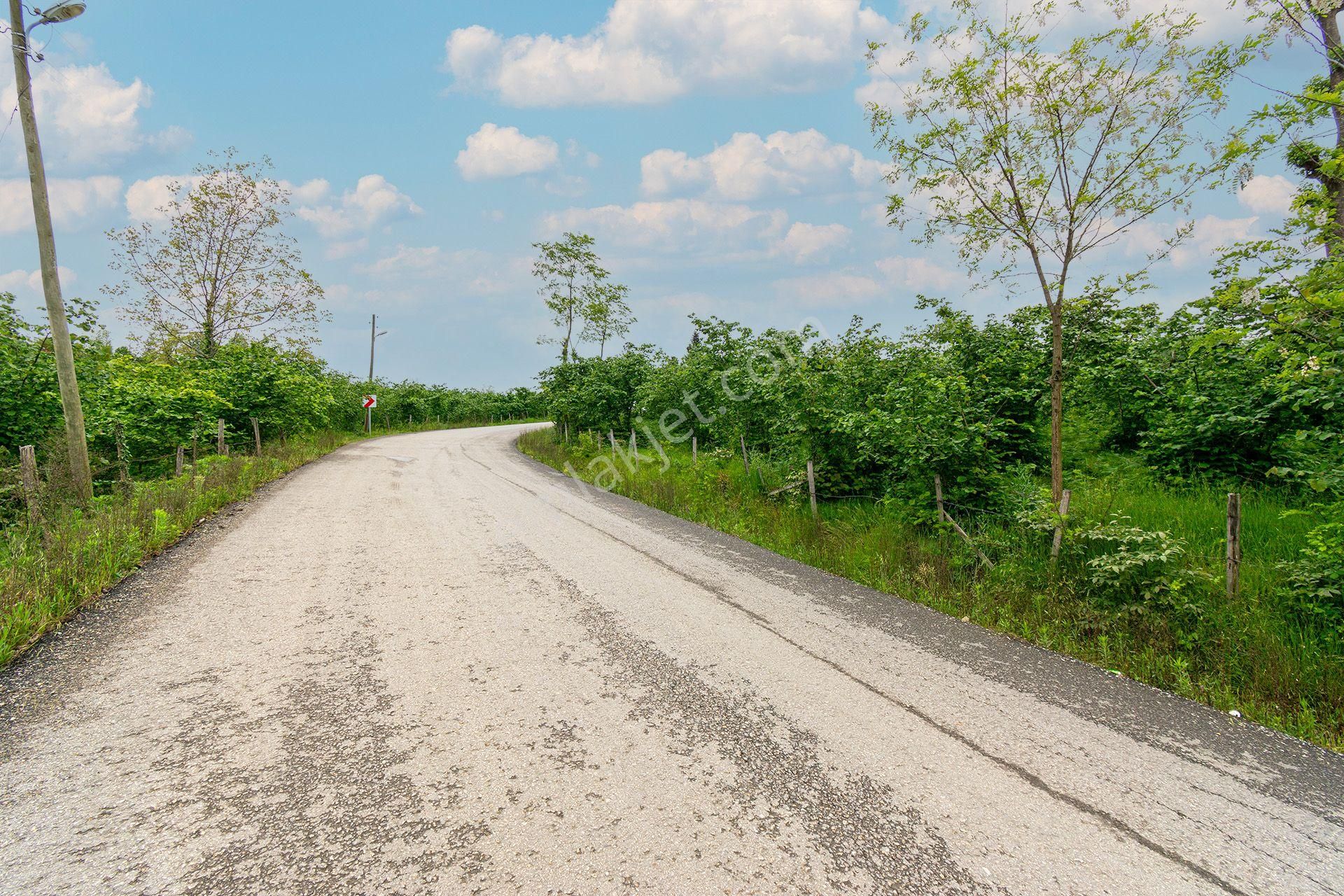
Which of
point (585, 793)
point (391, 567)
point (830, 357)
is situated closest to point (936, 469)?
point (830, 357)

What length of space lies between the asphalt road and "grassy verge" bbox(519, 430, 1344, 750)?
0.41 metres

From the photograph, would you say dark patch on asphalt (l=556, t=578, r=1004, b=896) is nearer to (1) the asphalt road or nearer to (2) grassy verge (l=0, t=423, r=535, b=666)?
(1) the asphalt road

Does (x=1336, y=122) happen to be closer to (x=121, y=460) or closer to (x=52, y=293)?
(x=52, y=293)

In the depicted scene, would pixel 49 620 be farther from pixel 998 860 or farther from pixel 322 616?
pixel 998 860

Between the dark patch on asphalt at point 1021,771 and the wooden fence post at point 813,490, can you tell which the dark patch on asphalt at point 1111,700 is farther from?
the wooden fence post at point 813,490

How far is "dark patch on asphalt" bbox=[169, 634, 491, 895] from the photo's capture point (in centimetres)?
220

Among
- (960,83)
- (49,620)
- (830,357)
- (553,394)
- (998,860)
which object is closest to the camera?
(998,860)

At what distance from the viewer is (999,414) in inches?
351

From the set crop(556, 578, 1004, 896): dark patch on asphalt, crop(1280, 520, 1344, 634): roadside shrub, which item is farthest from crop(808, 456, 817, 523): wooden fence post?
crop(556, 578, 1004, 896): dark patch on asphalt

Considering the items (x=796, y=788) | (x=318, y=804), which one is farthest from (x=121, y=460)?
(x=796, y=788)

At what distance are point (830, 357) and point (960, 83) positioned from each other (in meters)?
4.65

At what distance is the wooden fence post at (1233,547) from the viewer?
185 inches

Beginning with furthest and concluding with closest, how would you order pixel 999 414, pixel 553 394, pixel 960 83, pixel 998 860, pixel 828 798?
pixel 553 394, pixel 999 414, pixel 960 83, pixel 828 798, pixel 998 860

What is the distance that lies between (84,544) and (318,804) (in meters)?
5.35
